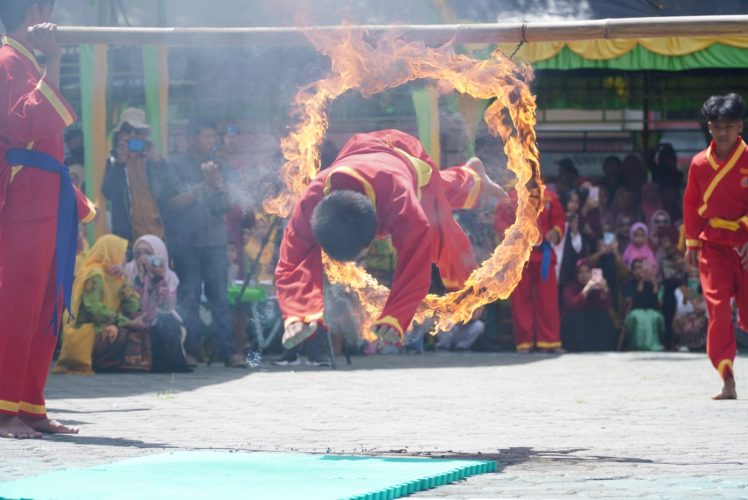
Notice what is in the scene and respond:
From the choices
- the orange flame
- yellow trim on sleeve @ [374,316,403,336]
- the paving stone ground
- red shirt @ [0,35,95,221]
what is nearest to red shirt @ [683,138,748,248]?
the paving stone ground

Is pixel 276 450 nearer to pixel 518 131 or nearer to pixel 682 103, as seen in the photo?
pixel 518 131

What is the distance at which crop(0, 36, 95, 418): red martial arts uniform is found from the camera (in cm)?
774

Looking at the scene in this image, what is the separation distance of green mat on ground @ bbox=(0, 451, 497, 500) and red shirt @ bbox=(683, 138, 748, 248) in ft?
13.9

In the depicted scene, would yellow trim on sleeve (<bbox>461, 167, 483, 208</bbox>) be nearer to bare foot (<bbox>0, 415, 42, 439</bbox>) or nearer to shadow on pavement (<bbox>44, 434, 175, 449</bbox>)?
shadow on pavement (<bbox>44, 434, 175, 449</bbox>)

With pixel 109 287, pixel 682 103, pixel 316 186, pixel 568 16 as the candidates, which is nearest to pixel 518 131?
pixel 316 186

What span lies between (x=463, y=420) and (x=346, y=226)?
95.2 inches

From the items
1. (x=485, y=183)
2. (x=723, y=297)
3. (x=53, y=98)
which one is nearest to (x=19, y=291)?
(x=53, y=98)

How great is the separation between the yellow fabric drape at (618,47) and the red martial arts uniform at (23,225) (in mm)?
7983

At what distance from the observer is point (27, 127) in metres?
7.69

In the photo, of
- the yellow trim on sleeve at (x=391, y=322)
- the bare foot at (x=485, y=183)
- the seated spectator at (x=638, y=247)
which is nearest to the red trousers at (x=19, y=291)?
the yellow trim on sleeve at (x=391, y=322)

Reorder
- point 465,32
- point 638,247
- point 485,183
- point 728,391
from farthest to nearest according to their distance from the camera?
point 638,247, point 728,391, point 485,183, point 465,32

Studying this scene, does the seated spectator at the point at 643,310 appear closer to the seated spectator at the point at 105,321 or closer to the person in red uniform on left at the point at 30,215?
the seated spectator at the point at 105,321

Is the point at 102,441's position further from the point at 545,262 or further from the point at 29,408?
the point at 545,262

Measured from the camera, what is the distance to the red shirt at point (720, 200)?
408 inches
